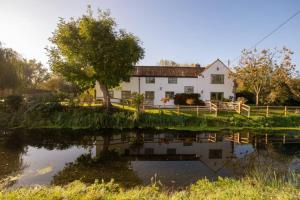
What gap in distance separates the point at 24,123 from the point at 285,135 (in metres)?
23.9

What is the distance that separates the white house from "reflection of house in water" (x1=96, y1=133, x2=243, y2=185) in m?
12.2

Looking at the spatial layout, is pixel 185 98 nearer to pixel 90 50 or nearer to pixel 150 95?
pixel 150 95

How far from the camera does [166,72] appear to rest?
1221 inches

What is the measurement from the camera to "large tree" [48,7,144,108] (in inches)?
850

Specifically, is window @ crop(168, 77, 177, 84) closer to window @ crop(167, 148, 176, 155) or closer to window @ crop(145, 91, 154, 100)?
window @ crop(145, 91, 154, 100)

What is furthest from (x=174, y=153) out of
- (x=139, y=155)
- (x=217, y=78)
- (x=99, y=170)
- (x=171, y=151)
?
(x=217, y=78)

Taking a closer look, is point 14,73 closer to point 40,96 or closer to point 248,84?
point 40,96

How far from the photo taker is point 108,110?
2267 cm

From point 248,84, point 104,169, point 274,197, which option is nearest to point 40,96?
point 104,169

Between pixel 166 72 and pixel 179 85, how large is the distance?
8.86ft

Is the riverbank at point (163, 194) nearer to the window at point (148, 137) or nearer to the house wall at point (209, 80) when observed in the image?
the window at point (148, 137)

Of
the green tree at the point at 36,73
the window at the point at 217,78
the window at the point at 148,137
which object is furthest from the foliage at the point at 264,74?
the green tree at the point at 36,73

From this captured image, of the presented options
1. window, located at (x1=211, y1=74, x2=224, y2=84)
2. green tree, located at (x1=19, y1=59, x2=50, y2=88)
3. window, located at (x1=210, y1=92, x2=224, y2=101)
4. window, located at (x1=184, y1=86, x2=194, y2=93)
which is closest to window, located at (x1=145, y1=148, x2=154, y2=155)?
window, located at (x1=184, y1=86, x2=194, y2=93)

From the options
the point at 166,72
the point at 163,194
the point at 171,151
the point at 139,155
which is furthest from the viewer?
the point at 166,72
